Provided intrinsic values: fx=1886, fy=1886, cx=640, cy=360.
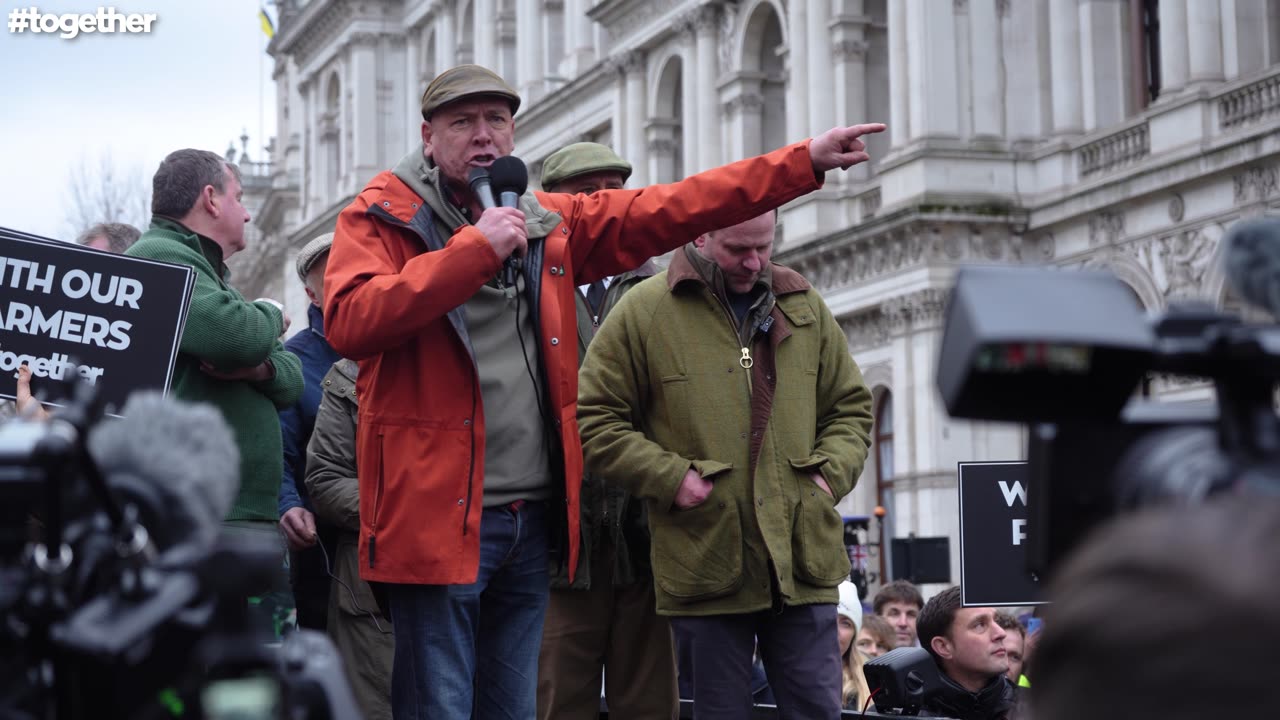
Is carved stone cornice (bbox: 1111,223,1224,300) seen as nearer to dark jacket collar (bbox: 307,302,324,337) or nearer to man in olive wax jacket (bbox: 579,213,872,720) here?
dark jacket collar (bbox: 307,302,324,337)

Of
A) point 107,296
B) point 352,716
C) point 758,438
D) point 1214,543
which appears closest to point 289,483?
point 107,296

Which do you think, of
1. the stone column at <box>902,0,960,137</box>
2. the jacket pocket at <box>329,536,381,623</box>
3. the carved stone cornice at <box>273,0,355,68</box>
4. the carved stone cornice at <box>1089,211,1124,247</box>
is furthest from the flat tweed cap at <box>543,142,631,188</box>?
the carved stone cornice at <box>273,0,355,68</box>

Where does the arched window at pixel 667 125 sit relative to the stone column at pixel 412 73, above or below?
below

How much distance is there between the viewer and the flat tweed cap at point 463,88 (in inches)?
185

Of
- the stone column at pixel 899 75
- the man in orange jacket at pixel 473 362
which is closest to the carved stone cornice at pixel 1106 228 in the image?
the stone column at pixel 899 75

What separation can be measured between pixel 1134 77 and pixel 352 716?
25.1 meters

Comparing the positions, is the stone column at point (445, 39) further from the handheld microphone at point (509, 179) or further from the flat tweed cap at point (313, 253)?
the handheld microphone at point (509, 179)

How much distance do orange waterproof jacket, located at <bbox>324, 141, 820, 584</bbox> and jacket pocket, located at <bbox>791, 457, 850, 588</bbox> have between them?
78cm

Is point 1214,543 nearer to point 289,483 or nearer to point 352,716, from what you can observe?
point 352,716

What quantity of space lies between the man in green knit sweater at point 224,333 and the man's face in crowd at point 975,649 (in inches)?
98.3

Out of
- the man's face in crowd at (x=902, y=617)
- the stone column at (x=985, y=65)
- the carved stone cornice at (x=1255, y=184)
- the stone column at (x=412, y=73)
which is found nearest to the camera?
the man's face in crowd at (x=902, y=617)

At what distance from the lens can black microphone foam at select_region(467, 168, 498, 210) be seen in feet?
14.8

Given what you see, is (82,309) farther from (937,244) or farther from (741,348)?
(937,244)

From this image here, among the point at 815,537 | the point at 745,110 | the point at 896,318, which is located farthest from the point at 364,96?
the point at 815,537
